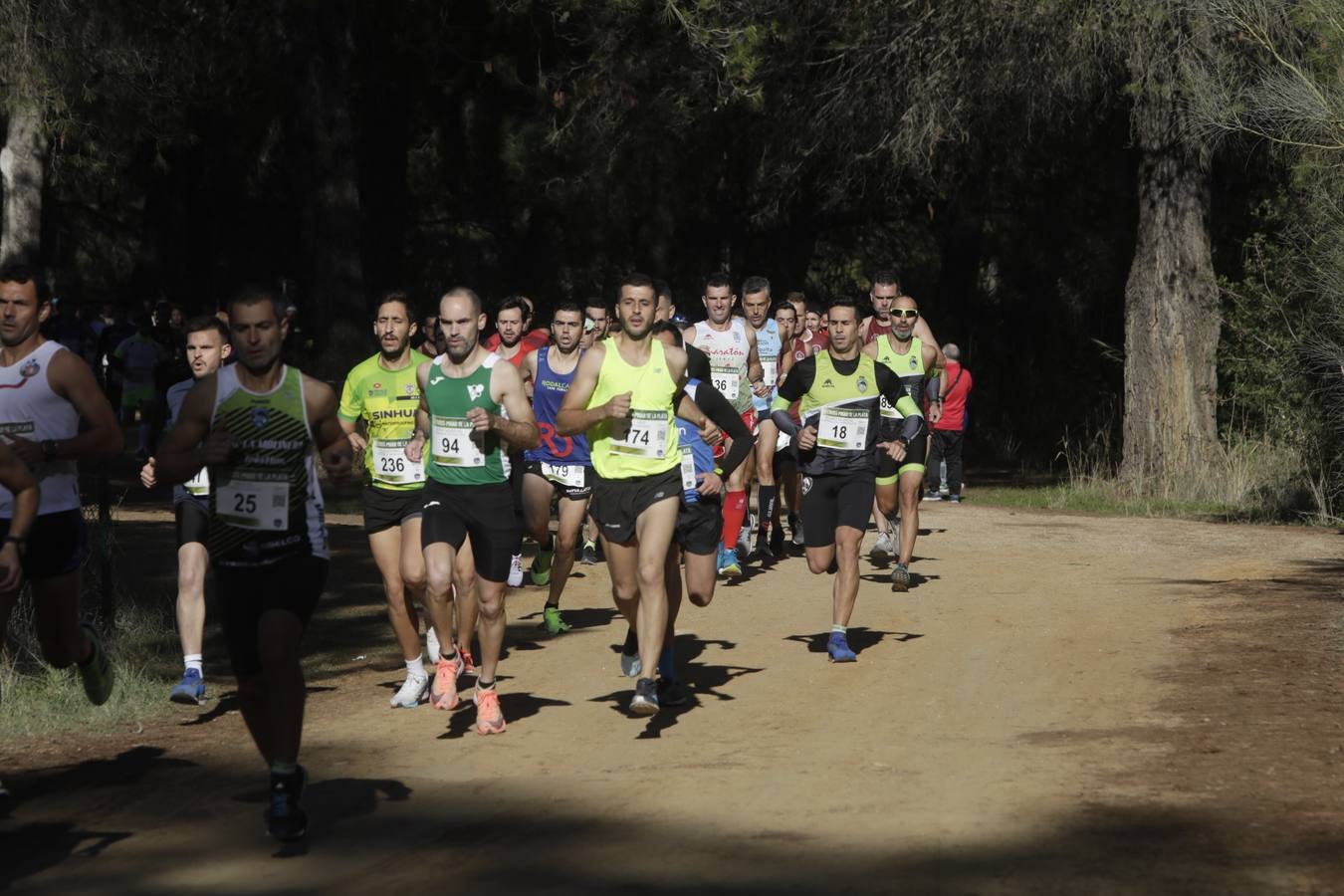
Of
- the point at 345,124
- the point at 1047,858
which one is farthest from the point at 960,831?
the point at 345,124

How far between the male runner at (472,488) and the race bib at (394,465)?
0.71 meters

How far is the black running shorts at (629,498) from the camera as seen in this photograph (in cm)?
973

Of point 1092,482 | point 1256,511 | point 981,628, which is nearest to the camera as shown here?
point 981,628

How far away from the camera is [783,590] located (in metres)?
14.8

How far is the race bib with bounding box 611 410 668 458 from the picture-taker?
977cm

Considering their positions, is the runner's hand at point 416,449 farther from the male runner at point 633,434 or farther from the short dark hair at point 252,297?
the short dark hair at point 252,297

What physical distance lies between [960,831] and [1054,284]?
25.4m

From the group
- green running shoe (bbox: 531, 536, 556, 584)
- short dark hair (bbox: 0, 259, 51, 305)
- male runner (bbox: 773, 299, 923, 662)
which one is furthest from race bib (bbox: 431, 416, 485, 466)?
green running shoe (bbox: 531, 536, 556, 584)

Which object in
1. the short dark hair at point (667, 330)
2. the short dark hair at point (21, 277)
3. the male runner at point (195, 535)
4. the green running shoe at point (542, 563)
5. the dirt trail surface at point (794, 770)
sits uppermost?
the short dark hair at point (21, 277)

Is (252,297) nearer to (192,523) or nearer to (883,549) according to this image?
(192,523)

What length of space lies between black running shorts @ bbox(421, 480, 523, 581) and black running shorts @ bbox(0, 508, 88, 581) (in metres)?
1.95

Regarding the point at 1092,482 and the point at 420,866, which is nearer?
the point at 420,866

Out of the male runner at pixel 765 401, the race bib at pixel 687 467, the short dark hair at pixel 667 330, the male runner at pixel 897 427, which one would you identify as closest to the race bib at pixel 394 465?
the race bib at pixel 687 467

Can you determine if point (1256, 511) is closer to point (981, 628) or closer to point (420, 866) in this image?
point (981, 628)
